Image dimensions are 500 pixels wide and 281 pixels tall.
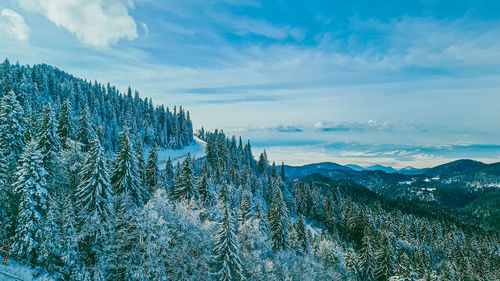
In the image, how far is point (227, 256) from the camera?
91.1ft

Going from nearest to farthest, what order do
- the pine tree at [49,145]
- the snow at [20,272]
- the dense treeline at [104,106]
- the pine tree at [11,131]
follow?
the snow at [20,272]
the pine tree at [49,145]
the pine tree at [11,131]
the dense treeline at [104,106]

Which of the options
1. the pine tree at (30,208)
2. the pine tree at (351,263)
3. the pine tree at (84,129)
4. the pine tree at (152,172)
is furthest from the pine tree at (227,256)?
the pine tree at (351,263)

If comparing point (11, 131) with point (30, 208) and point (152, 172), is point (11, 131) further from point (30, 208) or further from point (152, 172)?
point (152, 172)

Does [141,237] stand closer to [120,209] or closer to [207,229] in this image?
[120,209]

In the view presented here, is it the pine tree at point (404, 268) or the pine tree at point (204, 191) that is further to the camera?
the pine tree at point (204, 191)

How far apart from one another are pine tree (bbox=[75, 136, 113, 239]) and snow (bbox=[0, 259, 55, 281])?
4.74 m

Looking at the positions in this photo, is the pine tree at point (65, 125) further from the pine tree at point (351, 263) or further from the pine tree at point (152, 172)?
the pine tree at point (351, 263)

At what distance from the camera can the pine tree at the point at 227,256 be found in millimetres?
27759

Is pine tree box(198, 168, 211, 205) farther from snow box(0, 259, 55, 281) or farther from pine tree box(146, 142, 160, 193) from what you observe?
snow box(0, 259, 55, 281)

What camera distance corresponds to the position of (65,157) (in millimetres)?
30281

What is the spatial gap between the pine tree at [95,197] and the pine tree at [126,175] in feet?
13.3

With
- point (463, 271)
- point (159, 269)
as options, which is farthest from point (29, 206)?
point (463, 271)

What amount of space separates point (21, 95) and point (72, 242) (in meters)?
108

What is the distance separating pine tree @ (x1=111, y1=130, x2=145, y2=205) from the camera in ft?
102
